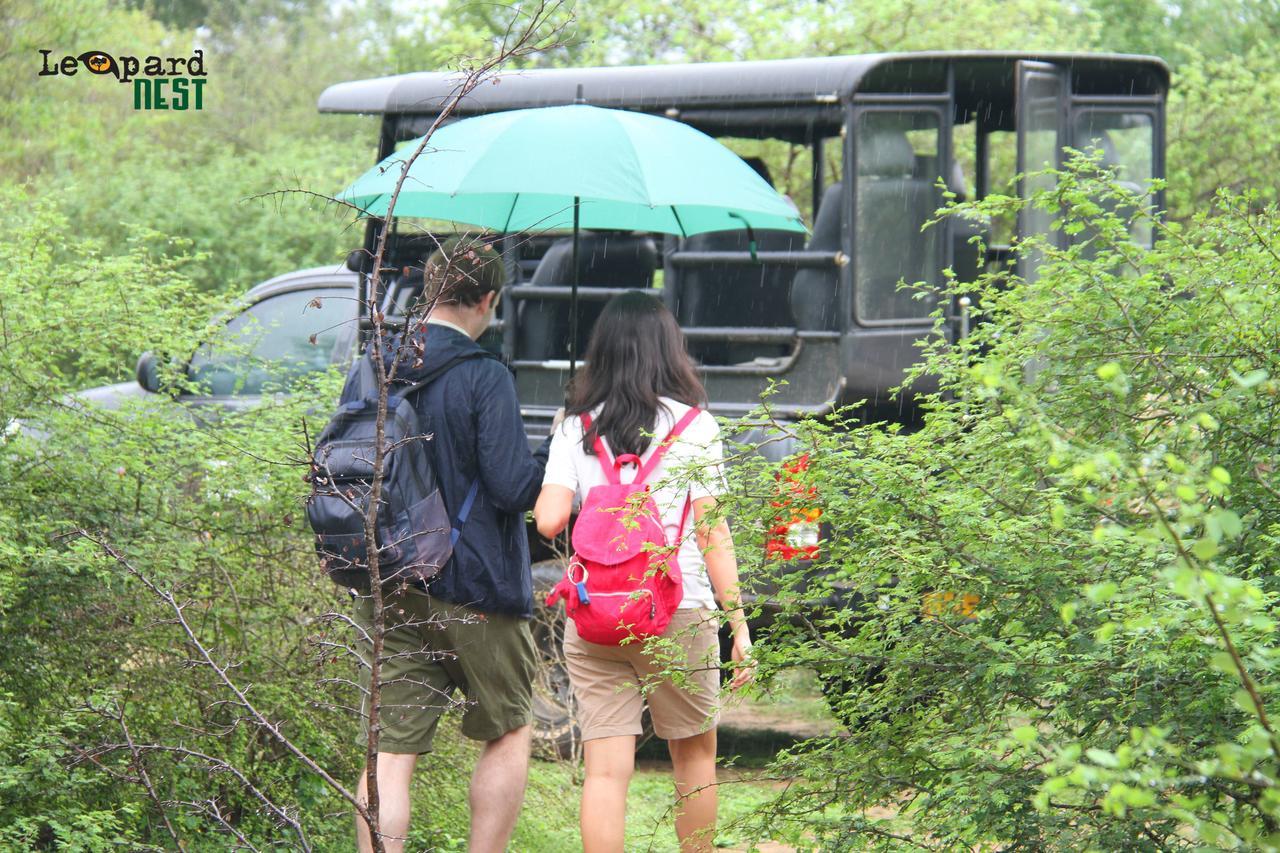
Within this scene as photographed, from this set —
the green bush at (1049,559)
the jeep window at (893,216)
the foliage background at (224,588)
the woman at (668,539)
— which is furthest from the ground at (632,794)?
the jeep window at (893,216)

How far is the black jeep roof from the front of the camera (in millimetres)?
6438

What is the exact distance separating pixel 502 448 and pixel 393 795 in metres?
0.96

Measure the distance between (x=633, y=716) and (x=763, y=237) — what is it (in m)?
4.09

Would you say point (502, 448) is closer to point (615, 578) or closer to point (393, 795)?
point (615, 578)

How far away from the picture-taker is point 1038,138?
6.87m

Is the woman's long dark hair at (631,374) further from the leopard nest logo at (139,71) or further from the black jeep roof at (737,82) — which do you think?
the leopard nest logo at (139,71)

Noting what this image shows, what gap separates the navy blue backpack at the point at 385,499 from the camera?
152 inches

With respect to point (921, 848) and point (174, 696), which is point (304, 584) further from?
point (921, 848)

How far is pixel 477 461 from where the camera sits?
13.5ft

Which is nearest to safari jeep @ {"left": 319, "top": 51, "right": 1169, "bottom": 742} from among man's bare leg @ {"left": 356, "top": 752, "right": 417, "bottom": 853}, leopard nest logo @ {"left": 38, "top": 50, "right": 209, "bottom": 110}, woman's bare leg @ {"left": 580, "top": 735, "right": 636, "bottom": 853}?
woman's bare leg @ {"left": 580, "top": 735, "right": 636, "bottom": 853}

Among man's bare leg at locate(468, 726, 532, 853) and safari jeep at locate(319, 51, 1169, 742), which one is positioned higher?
safari jeep at locate(319, 51, 1169, 742)

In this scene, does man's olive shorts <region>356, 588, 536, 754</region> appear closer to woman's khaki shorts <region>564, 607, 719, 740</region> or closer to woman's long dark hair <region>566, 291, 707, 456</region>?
woman's khaki shorts <region>564, 607, 719, 740</region>

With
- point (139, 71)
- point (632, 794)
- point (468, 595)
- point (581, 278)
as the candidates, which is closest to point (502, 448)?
point (468, 595)

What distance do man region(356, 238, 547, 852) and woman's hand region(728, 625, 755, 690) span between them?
1.98 ft
